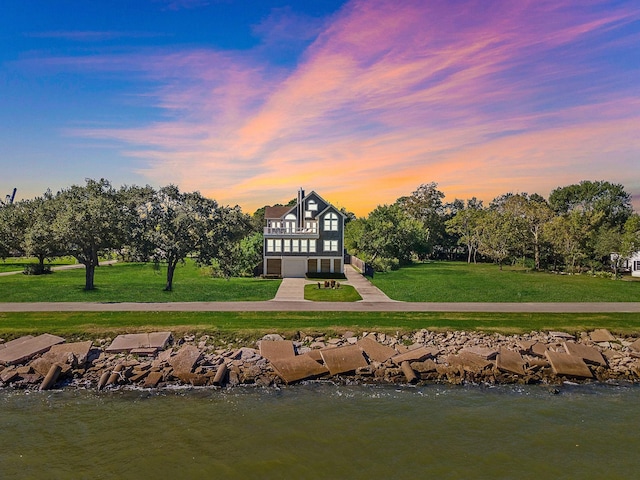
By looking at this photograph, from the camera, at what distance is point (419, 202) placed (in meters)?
99.5

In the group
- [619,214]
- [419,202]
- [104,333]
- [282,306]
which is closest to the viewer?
[104,333]

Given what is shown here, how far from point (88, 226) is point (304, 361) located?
Answer: 2408cm

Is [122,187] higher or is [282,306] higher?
[122,187]

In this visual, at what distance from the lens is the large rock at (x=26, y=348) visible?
18672 mm

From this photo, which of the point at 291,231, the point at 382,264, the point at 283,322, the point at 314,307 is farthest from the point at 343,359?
the point at 382,264

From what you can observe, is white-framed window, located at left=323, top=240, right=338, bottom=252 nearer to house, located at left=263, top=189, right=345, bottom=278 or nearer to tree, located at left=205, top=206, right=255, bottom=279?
house, located at left=263, top=189, right=345, bottom=278

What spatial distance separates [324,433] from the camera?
44.6ft

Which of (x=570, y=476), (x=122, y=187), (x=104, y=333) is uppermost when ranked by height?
(x=122, y=187)

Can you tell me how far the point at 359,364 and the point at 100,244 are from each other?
26427mm

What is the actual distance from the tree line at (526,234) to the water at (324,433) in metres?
44.2

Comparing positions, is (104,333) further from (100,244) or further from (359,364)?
(100,244)

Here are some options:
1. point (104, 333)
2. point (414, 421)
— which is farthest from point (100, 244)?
point (414, 421)

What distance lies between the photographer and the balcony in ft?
163

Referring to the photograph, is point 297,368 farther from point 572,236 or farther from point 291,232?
point 572,236
